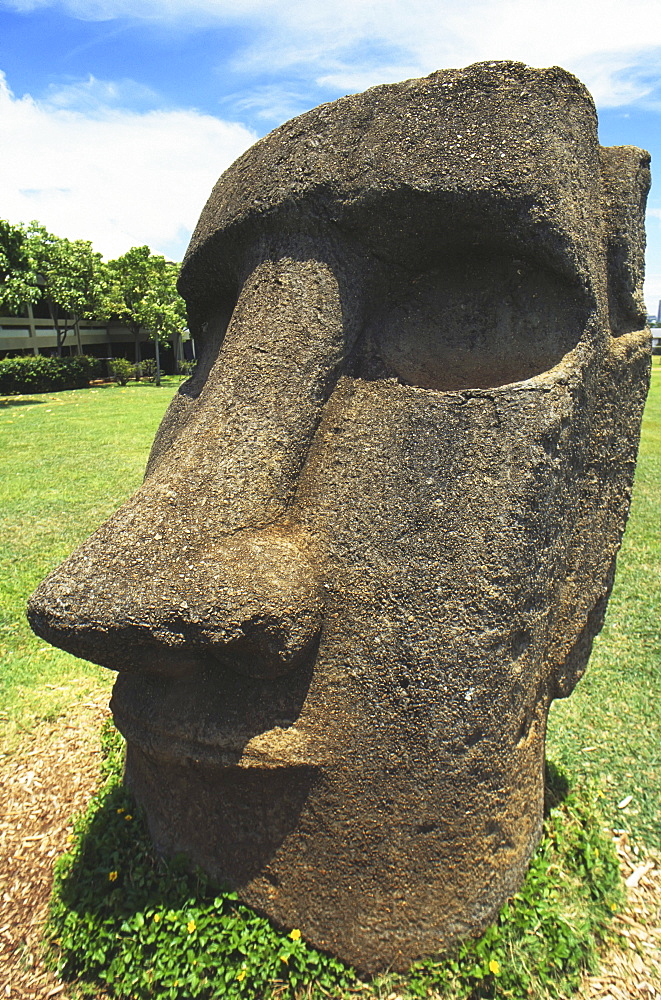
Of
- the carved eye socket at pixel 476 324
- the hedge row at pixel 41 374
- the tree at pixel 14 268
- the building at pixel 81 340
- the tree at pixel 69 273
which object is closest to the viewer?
the carved eye socket at pixel 476 324

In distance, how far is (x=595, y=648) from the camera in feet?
16.8

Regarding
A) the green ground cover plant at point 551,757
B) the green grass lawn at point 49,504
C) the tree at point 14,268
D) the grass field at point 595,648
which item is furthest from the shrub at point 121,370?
the green ground cover plant at point 551,757

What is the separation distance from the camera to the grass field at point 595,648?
12.7 feet

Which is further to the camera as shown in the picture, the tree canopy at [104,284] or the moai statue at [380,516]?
the tree canopy at [104,284]

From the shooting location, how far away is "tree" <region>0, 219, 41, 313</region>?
62.2 ft

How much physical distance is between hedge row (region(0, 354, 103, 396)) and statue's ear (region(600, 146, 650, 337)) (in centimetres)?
2470

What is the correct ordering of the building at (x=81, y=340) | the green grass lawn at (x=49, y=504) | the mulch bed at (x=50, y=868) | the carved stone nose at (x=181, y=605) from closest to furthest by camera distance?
the carved stone nose at (x=181, y=605) < the mulch bed at (x=50, y=868) < the green grass lawn at (x=49, y=504) < the building at (x=81, y=340)

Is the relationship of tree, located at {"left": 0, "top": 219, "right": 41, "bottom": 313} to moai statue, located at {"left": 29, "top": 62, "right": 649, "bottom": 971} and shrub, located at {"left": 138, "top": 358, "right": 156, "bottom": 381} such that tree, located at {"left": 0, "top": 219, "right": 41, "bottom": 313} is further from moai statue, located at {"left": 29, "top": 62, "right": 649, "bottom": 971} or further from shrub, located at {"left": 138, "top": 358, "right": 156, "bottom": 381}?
moai statue, located at {"left": 29, "top": 62, "right": 649, "bottom": 971}

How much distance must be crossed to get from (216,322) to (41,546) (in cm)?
463

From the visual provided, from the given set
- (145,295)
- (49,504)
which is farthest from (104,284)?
(49,504)

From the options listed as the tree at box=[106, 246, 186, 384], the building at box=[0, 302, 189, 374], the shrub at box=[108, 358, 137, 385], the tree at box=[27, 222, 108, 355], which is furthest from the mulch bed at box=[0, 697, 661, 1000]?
the shrub at box=[108, 358, 137, 385]

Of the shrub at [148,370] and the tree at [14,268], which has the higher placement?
the tree at [14,268]

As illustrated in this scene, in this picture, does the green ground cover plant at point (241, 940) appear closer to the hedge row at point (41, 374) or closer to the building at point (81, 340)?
the hedge row at point (41, 374)

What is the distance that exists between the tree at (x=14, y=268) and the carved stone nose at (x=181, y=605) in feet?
63.8
